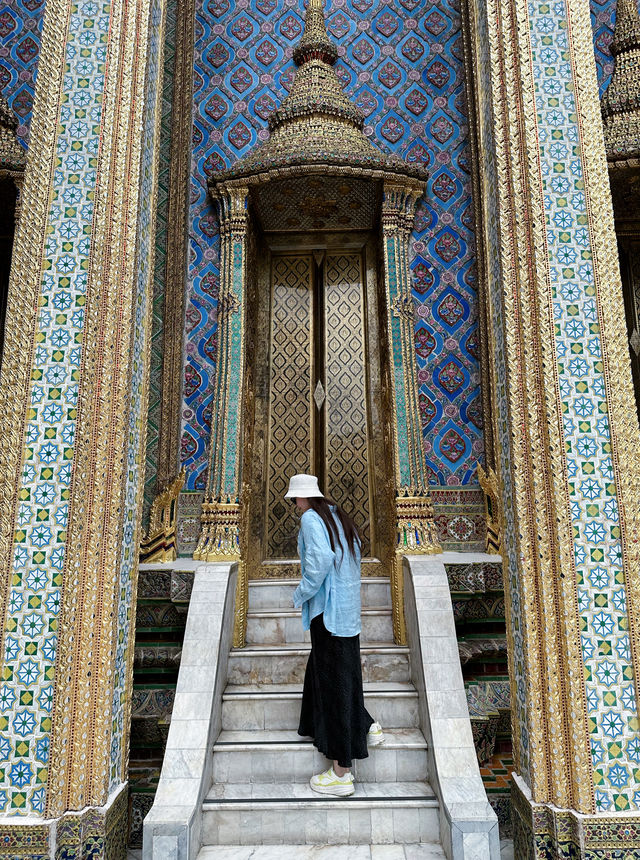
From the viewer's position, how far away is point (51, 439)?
3.06 m

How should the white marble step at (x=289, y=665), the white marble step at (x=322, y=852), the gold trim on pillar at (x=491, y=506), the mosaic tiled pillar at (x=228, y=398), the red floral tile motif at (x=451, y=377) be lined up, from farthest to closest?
the red floral tile motif at (x=451, y=377) < the gold trim on pillar at (x=491, y=506) < the mosaic tiled pillar at (x=228, y=398) < the white marble step at (x=289, y=665) < the white marble step at (x=322, y=852)

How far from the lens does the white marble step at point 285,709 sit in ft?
12.0

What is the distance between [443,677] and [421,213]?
412 centimetres

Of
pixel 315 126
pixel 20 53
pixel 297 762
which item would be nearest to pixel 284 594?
pixel 297 762

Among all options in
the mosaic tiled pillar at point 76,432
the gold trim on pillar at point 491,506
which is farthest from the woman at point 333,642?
the gold trim on pillar at point 491,506

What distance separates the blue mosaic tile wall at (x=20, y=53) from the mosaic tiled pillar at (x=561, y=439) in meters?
4.50

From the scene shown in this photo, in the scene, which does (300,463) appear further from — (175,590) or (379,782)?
(379,782)

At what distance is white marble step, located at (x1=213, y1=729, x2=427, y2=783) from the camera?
334 cm

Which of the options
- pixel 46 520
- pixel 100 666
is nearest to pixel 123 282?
pixel 46 520

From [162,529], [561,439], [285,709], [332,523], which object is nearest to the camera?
[561,439]

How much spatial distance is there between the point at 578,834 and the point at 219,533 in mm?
2757

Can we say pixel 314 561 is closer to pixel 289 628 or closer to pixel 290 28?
pixel 289 628

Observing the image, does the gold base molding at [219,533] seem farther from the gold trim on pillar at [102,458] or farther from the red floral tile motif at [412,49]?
the red floral tile motif at [412,49]

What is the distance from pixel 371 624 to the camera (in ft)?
14.6
